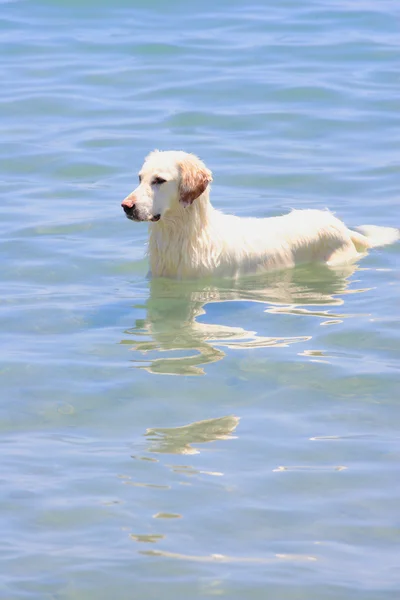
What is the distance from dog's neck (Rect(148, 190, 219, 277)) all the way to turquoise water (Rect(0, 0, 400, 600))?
0.56 ft

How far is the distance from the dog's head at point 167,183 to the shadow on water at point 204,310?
66 centimetres

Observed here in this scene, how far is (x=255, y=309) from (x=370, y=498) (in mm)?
3199

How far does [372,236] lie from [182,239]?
208 centimetres

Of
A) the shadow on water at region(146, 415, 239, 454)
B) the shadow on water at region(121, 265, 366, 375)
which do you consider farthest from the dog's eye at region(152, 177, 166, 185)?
the shadow on water at region(146, 415, 239, 454)

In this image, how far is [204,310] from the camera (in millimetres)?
9922

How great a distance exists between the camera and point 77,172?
13.7 metres

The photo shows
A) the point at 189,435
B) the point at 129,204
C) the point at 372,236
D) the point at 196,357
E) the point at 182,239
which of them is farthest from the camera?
the point at 372,236

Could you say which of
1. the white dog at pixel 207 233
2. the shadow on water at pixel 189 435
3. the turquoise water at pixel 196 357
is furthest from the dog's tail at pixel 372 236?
the shadow on water at pixel 189 435

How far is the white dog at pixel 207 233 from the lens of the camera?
9859 millimetres

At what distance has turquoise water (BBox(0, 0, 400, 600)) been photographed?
637 centimetres

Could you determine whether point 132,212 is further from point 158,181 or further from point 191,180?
point 191,180

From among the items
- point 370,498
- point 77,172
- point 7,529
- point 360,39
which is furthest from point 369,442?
point 360,39

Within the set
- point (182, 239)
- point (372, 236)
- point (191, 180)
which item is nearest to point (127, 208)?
point (191, 180)

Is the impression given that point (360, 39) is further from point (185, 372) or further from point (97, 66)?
point (185, 372)
